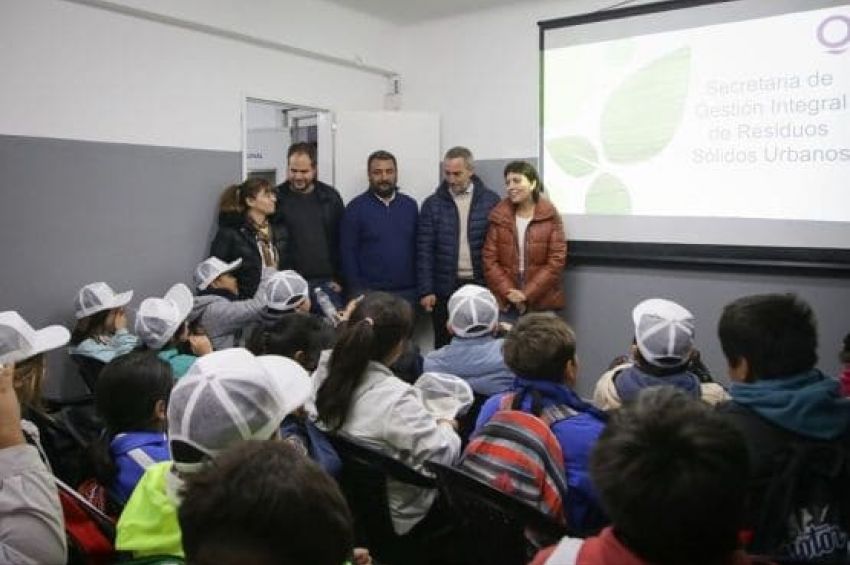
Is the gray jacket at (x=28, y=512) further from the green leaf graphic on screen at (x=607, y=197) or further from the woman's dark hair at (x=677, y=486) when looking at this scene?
the green leaf graphic on screen at (x=607, y=197)

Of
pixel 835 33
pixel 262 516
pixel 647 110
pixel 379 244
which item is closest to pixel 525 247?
pixel 379 244

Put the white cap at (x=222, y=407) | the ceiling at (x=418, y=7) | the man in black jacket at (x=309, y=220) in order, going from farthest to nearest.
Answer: the ceiling at (x=418, y=7), the man in black jacket at (x=309, y=220), the white cap at (x=222, y=407)

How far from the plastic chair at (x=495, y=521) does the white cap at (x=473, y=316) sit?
40.7 inches

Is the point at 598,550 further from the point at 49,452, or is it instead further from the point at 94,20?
the point at 94,20

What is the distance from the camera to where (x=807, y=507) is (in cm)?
140

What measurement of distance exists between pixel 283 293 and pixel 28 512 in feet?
6.10

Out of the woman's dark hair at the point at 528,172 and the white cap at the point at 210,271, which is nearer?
the white cap at the point at 210,271

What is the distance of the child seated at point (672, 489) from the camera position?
0.85 metres

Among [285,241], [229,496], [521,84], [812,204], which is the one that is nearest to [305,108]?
[285,241]

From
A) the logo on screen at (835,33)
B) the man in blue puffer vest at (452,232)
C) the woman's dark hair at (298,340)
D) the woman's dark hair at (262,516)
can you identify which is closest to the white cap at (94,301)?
the woman's dark hair at (298,340)

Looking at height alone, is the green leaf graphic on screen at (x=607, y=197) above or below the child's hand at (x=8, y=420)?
above

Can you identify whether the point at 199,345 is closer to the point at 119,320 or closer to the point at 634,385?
the point at 119,320

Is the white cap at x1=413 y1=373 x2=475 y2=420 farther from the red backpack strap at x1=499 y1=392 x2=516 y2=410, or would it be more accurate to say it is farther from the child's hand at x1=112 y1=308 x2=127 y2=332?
the child's hand at x1=112 y1=308 x2=127 y2=332

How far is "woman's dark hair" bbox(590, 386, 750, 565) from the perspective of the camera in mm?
852
